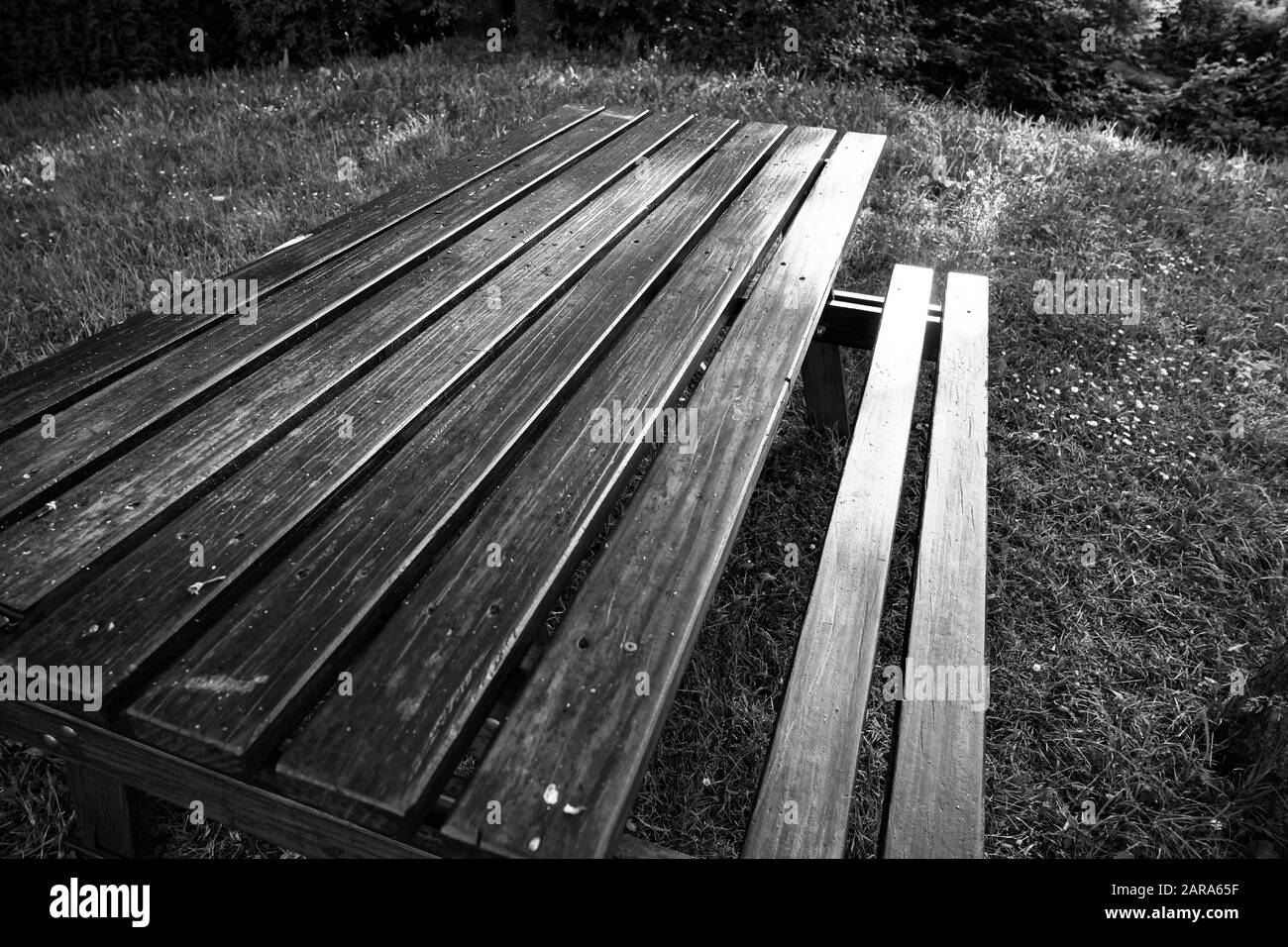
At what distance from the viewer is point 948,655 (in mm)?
1419

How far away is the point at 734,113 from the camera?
504cm

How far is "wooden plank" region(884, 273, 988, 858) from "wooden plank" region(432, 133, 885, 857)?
1.19ft

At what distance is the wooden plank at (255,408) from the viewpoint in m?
1.22

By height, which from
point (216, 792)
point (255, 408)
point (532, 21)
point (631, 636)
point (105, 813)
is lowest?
point (105, 813)

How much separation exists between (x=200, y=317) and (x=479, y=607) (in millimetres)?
1028

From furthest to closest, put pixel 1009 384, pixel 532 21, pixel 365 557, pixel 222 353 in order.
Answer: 1. pixel 532 21
2. pixel 1009 384
3. pixel 222 353
4. pixel 365 557

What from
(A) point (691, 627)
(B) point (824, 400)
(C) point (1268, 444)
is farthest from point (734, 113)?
(A) point (691, 627)

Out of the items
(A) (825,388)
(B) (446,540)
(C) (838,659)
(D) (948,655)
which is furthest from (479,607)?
(A) (825,388)

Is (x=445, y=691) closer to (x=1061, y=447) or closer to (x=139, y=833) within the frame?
(x=139, y=833)

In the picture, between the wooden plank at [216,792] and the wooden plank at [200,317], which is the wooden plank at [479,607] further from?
the wooden plank at [200,317]

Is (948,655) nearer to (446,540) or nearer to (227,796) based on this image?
(446,540)

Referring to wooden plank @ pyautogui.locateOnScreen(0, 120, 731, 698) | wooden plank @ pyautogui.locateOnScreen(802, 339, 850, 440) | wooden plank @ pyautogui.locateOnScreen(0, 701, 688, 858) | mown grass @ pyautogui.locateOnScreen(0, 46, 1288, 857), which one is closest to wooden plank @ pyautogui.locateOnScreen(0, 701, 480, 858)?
wooden plank @ pyautogui.locateOnScreen(0, 701, 688, 858)

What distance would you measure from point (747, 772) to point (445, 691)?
1178mm

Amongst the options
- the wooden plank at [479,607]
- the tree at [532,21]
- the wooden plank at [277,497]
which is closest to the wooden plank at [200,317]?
the wooden plank at [277,497]
